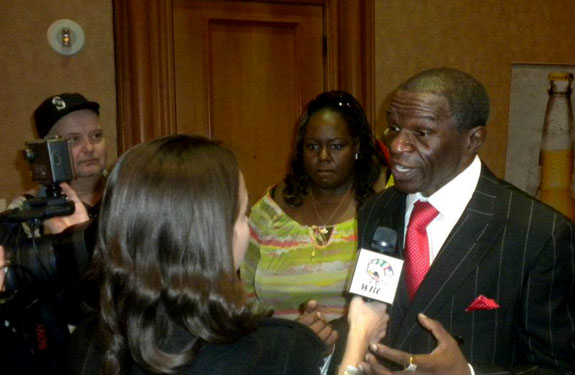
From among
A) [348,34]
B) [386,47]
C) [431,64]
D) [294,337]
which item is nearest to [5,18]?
[348,34]

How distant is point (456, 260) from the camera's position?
1778 millimetres

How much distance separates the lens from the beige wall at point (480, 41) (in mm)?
4215

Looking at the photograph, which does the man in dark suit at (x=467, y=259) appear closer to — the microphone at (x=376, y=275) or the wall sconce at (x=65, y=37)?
the microphone at (x=376, y=275)

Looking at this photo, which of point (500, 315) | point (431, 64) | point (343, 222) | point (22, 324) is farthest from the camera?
point (431, 64)

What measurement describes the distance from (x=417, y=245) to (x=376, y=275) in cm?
16

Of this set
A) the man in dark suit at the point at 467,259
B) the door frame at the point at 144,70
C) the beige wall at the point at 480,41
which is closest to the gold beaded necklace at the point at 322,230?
the man in dark suit at the point at 467,259

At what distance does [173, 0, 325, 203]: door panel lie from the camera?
3816 mm

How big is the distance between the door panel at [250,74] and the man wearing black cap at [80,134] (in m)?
1.10

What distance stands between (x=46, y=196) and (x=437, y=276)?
41.1 inches

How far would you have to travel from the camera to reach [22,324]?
186 cm

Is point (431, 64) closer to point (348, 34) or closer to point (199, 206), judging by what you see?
point (348, 34)

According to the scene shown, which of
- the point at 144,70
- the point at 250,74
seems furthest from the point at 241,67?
the point at 144,70

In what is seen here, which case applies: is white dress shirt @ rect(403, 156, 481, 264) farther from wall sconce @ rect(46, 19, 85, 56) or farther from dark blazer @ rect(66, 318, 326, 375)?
wall sconce @ rect(46, 19, 85, 56)

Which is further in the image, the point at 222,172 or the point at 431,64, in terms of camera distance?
the point at 431,64
